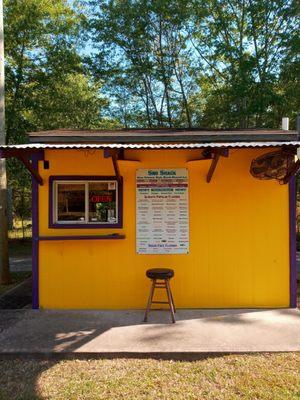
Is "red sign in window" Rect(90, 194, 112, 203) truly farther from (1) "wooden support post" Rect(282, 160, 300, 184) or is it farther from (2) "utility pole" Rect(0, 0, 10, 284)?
(2) "utility pole" Rect(0, 0, 10, 284)

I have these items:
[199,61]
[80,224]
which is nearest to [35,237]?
[80,224]

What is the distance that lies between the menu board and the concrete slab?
1.06 metres

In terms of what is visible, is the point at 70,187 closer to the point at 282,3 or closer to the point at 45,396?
the point at 45,396

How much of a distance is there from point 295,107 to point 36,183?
11708 mm

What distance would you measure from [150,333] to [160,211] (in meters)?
1.96

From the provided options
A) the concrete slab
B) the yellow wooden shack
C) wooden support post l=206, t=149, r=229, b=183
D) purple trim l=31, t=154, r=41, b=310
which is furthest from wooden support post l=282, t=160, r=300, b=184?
purple trim l=31, t=154, r=41, b=310

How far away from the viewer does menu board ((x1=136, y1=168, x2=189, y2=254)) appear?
20.8 feet

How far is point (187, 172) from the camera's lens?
250 inches

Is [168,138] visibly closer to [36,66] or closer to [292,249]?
[292,249]

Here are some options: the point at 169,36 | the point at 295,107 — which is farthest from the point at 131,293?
the point at 169,36

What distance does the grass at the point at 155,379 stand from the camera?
3770 millimetres

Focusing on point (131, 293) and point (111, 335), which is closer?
point (111, 335)

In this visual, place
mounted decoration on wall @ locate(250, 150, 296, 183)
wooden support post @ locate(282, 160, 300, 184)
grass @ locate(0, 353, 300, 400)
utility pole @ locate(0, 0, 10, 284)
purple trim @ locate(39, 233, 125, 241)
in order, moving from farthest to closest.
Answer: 1. utility pole @ locate(0, 0, 10, 284)
2. purple trim @ locate(39, 233, 125, 241)
3. mounted decoration on wall @ locate(250, 150, 296, 183)
4. wooden support post @ locate(282, 160, 300, 184)
5. grass @ locate(0, 353, 300, 400)

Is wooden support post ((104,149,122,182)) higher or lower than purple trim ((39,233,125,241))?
higher
